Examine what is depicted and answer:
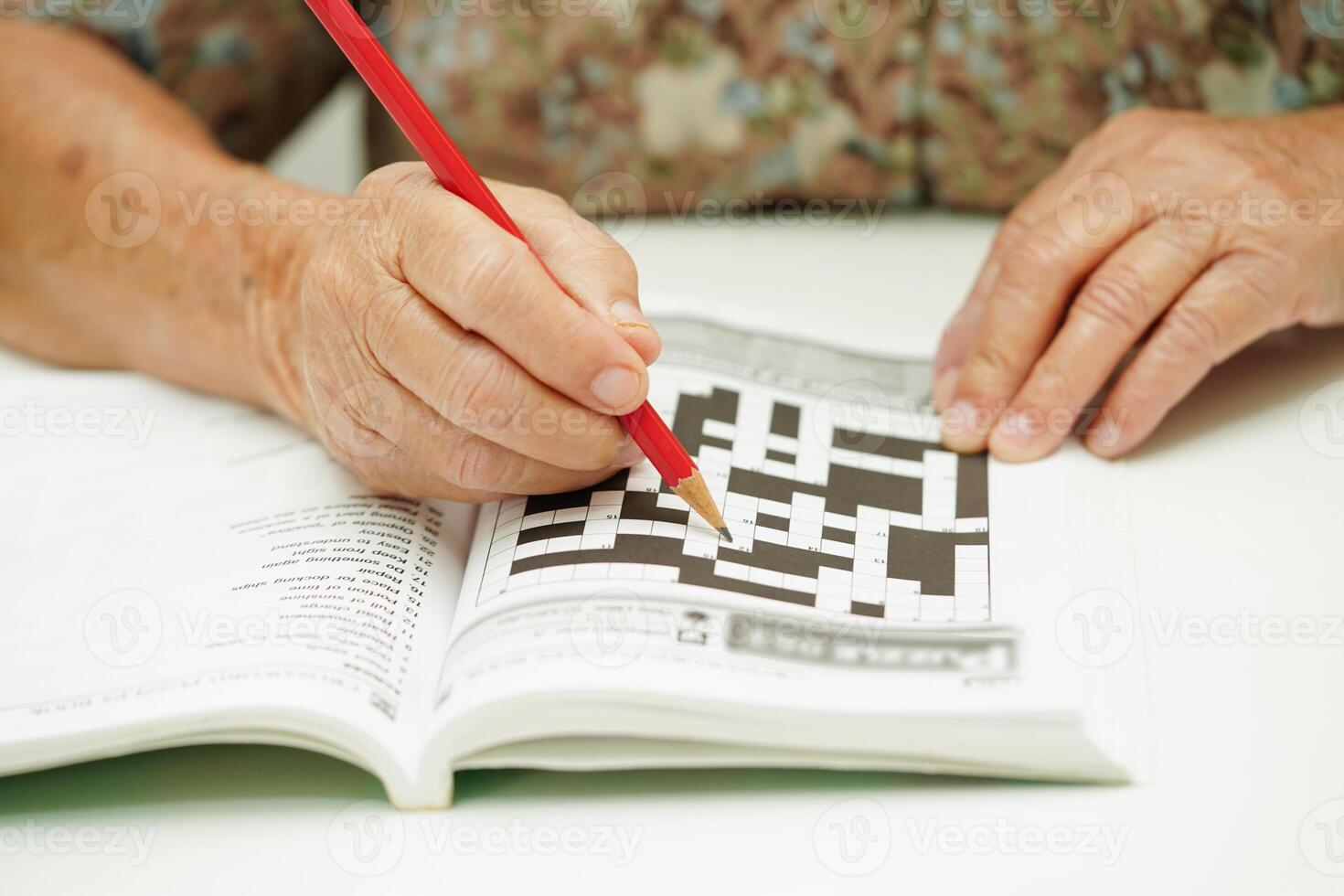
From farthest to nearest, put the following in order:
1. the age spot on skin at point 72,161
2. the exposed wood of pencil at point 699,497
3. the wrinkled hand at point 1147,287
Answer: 1. the age spot on skin at point 72,161
2. the wrinkled hand at point 1147,287
3. the exposed wood of pencil at point 699,497

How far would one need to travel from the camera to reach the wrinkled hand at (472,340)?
2.02 ft

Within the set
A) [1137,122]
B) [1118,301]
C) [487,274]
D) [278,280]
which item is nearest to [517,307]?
[487,274]

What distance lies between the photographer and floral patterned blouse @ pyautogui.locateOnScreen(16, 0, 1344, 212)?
3.35 feet

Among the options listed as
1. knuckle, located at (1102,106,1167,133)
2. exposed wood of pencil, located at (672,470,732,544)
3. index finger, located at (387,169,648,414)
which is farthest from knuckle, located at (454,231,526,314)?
knuckle, located at (1102,106,1167,133)

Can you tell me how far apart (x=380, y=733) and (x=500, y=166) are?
28.4 inches

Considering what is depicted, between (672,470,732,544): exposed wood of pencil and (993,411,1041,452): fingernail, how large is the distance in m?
0.22

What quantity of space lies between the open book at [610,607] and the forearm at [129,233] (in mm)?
91

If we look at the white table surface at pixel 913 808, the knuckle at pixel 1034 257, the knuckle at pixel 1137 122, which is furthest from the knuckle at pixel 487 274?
the knuckle at pixel 1137 122

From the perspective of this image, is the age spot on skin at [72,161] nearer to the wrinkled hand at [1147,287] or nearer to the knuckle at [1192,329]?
the wrinkled hand at [1147,287]

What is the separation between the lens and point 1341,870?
0.53 meters

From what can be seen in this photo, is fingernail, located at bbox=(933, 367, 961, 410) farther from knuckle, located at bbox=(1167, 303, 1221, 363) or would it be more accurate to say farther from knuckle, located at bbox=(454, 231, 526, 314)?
knuckle, located at bbox=(454, 231, 526, 314)

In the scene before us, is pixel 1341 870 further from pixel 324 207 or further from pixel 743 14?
pixel 743 14

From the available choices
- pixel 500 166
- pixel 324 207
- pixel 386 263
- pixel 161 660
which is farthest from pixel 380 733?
pixel 500 166

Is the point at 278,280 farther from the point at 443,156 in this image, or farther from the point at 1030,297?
the point at 1030,297
